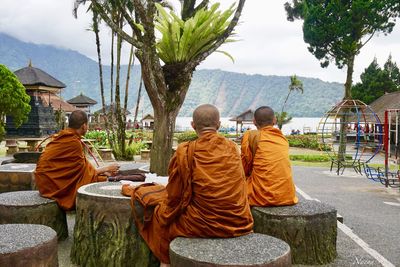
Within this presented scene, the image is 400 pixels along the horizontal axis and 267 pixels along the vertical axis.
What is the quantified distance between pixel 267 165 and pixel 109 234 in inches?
68.0

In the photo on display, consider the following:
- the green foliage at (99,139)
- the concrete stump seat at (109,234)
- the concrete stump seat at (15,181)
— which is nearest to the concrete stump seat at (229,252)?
the concrete stump seat at (109,234)

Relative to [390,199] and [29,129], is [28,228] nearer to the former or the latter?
[390,199]

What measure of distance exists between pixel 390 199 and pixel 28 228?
328 inches

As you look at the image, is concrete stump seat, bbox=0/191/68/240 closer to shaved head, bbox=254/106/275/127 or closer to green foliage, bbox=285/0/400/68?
shaved head, bbox=254/106/275/127

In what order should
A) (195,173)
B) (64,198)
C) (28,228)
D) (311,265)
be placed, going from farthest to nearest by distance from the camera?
(64,198), (311,265), (28,228), (195,173)

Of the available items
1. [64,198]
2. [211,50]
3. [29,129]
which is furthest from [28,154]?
[29,129]

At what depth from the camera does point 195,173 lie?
3.27 meters

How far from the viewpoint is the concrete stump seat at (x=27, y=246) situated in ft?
10.2

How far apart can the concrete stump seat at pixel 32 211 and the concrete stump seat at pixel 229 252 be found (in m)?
1.96

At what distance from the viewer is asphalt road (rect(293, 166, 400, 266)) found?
211 inches

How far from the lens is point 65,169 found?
16.0ft

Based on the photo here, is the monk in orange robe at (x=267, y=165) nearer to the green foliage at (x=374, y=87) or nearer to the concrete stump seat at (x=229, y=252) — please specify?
the concrete stump seat at (x=229, y=252)

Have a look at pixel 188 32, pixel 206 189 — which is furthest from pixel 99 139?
pixel 206 189

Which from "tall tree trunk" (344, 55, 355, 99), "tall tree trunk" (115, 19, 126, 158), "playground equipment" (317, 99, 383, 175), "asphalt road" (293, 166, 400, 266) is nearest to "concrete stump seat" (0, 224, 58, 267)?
"asphalt road" (293, 166, 400, 266)
